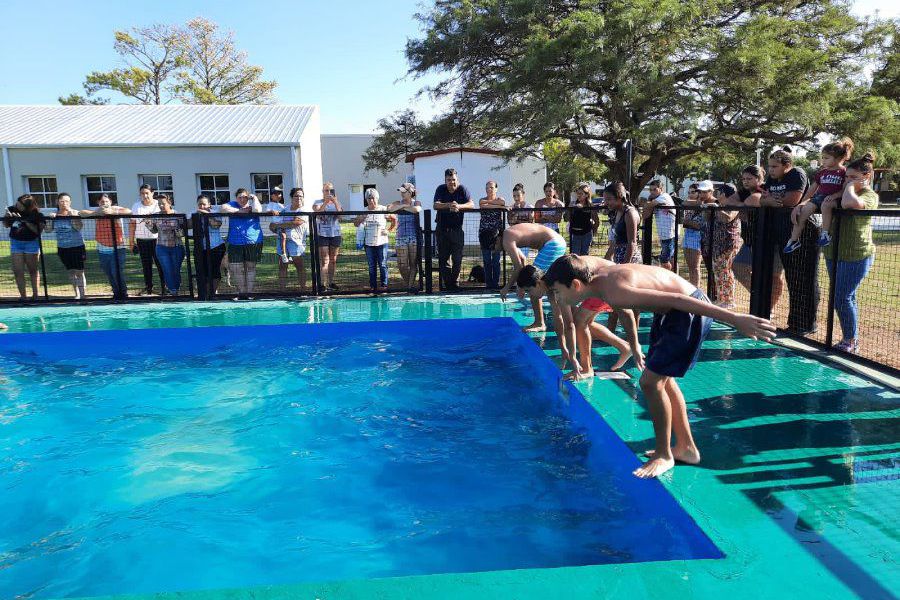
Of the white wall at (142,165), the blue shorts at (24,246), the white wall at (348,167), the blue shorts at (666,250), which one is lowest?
the blue shorts at (666,250)

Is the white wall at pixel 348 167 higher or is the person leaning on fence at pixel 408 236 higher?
the white wall at pixel 348 167

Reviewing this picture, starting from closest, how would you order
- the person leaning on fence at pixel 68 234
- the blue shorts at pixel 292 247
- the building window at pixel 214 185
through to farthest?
the person leaning on fence at pixel 68 234 < the blue shorts at pixel 292 247 < the building window at pixel 214 185

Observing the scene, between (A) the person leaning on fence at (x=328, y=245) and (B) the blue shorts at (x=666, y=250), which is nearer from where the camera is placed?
(B) the blue shorts at (x=666, y=250)

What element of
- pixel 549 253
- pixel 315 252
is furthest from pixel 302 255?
pixel 549 253

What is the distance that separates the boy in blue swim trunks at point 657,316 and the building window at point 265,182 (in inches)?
754

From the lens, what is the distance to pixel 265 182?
21469mm

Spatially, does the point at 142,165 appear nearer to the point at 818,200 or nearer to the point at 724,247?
the point at 724,247

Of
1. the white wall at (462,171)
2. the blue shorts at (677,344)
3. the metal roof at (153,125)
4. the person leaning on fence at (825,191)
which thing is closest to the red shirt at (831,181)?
the person leaning on fence at (825,191)

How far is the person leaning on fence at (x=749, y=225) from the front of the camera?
278 inches

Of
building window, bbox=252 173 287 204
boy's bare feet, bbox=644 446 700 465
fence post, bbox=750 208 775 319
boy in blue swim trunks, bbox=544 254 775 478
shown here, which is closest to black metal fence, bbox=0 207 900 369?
fence post, bbox=750 208 775 319

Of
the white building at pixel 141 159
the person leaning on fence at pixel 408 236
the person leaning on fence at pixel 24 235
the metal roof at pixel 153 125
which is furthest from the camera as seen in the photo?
→ the metal roof at pixel 153 125

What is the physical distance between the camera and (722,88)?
40.0 ft

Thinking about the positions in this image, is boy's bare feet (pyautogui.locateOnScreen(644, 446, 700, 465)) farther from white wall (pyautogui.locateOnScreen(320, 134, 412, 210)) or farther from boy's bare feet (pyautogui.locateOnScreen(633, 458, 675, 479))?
white wall (pyautogui.locateOnScreen(320, 134, 412, 210))

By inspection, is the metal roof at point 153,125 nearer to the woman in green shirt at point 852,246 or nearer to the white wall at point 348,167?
the white wall at point 348,167
